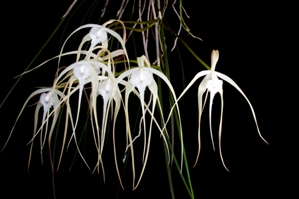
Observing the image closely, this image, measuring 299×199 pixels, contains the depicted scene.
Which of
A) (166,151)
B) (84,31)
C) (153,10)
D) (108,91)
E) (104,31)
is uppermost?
(84,31)

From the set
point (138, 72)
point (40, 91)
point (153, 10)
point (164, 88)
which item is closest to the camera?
point (138, 72)

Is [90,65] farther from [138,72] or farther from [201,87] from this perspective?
[201,87]

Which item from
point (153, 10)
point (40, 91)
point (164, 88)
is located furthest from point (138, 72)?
point (164, 88)

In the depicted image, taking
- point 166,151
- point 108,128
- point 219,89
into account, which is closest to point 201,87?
point 219,89

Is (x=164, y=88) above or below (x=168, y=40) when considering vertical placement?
below

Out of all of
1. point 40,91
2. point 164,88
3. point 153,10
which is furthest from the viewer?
point 164,88

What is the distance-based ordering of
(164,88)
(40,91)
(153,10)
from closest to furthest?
(40,91) < (153,10) < (164,88)

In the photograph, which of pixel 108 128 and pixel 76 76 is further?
pixel 108 128

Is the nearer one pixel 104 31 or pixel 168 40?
pixel 104 31

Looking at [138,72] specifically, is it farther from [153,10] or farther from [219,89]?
[153,10]
